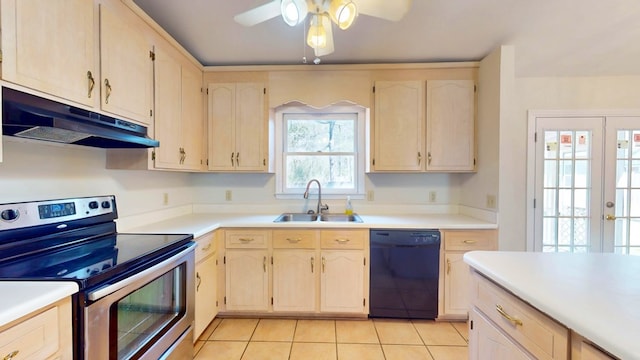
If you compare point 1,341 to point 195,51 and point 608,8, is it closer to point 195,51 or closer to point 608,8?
point 195,51

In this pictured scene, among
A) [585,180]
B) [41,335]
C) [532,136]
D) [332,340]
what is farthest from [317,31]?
[585,180]

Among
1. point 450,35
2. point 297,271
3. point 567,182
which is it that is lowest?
point 297,271

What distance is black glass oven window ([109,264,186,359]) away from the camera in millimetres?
1188

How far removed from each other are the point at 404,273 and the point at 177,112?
7.46 feet

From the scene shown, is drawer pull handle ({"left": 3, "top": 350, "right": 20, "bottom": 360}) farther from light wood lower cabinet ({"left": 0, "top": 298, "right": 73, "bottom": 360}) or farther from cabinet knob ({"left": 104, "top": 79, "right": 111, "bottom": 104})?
cabinet knob ({"left": 104, "top": 79, "right": 111, "bottom": 104})

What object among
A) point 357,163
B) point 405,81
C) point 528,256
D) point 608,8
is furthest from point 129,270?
point 608,8

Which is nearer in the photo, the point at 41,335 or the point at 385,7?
the point at 41,335

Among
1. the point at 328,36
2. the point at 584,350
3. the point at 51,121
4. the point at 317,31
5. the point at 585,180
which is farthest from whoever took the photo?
the point at 585,180

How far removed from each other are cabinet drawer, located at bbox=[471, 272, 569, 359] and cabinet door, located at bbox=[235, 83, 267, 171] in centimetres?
208

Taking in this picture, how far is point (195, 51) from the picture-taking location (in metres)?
2.46

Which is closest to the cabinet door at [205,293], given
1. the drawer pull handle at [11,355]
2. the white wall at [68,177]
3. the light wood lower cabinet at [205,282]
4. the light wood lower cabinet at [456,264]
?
the light wood lower cabinet at [205,282]

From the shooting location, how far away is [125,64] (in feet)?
5.41

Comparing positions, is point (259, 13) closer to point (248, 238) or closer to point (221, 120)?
point (221, 120)

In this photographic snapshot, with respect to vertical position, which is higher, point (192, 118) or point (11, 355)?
point (192, 118)
